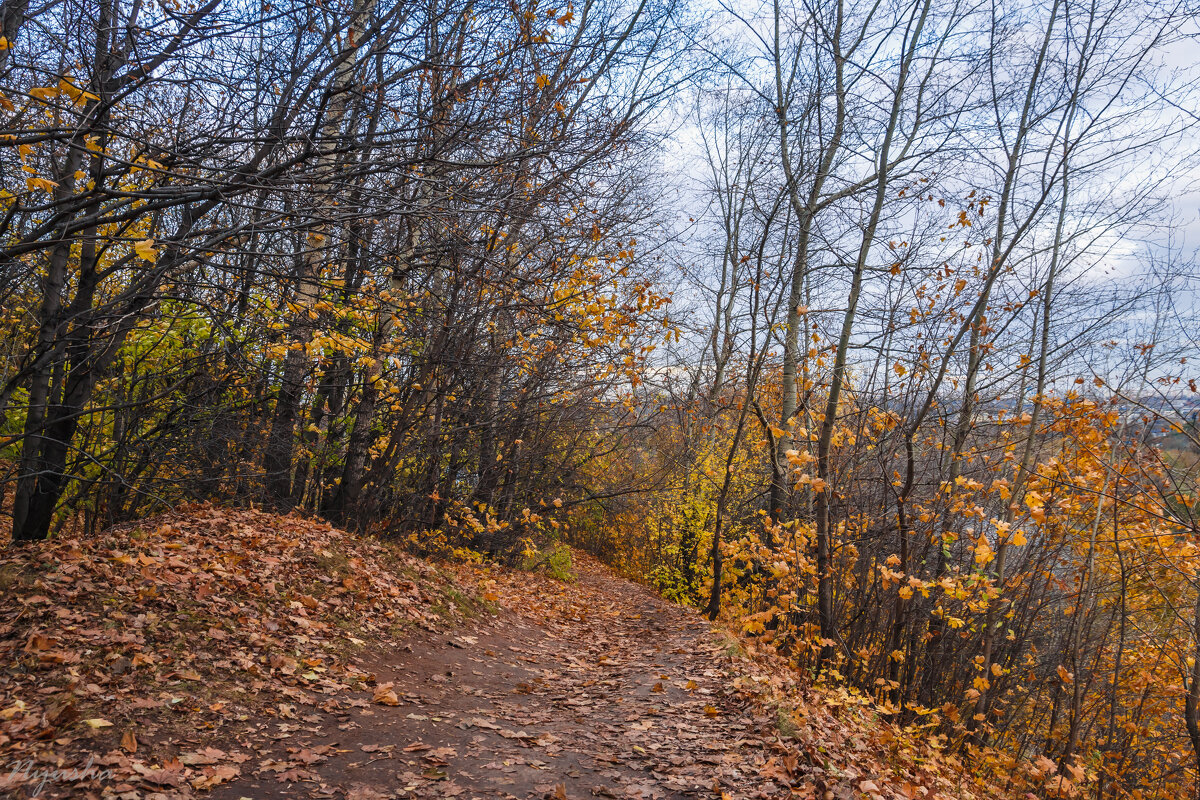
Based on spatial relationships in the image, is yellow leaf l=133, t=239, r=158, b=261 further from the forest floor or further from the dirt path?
the dirt path

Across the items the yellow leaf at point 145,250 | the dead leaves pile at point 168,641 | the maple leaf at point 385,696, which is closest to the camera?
the yellow leaf at point 145,250

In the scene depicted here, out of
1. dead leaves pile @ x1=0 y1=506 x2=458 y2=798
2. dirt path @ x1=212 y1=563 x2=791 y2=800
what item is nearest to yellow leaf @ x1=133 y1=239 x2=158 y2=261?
dead leaves pile @ x1=0 y1=506 x2=458 y2=798

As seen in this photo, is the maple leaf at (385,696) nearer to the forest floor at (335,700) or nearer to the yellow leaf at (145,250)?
the forest floor at (335,700)

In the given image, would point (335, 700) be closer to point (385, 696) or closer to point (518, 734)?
point (385, 696)

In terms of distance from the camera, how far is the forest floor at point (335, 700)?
339 cm

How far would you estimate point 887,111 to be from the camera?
8422 millimetres

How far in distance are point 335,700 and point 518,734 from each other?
1.29 m

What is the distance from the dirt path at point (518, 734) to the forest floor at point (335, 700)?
2cm

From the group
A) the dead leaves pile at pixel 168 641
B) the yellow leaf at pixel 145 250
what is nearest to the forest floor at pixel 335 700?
the dead leaves pile at pixel 168 641

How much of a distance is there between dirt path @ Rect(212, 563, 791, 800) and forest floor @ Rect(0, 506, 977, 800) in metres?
0.02

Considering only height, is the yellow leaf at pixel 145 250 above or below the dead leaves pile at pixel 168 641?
above

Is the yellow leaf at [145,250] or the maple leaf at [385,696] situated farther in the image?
the maple leaf at [385,696]

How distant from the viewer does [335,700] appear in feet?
14.9

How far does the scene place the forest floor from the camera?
11.1ft
